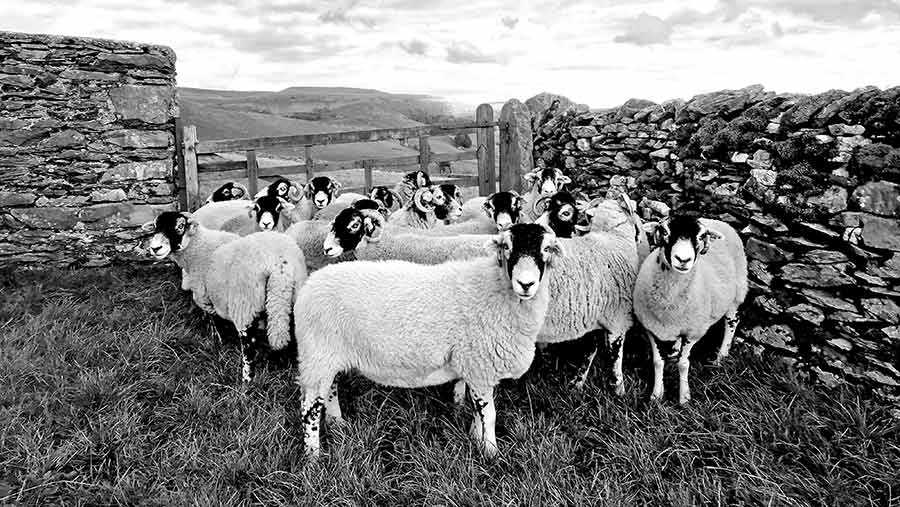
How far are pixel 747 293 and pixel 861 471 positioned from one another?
7.02ft

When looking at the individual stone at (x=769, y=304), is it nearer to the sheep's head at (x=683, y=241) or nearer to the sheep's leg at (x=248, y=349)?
the sheep's head at (x=683, y=241)

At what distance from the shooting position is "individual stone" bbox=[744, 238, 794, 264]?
5555 mm

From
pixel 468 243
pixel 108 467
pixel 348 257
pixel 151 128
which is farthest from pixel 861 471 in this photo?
pixel 151 128

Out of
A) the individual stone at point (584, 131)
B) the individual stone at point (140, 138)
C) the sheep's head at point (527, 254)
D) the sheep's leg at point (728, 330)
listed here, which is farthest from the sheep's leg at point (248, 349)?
the individual stone at point (584, 131)

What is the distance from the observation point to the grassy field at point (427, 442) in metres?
3.95

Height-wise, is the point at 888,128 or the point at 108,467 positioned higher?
the point at 888,128

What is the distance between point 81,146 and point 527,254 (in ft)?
26.9

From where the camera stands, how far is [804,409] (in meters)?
4.69

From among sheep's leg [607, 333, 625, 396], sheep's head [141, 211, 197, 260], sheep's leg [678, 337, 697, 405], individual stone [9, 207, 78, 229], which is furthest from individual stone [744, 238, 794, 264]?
individual stone [9, 207, 78, 229]

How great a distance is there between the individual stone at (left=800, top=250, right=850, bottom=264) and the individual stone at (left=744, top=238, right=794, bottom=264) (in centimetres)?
18

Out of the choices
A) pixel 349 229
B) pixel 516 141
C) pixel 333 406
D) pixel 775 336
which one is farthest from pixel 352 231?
pixel 516 141

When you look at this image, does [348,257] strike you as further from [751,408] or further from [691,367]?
[751,408]

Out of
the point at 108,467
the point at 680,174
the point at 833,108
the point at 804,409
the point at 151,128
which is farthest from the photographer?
the point at 151,128

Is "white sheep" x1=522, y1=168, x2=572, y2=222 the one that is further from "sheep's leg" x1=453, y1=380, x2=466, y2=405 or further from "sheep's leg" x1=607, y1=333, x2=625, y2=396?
"sheep's leg" x1=453, y1=380, x2=466, y2=405
